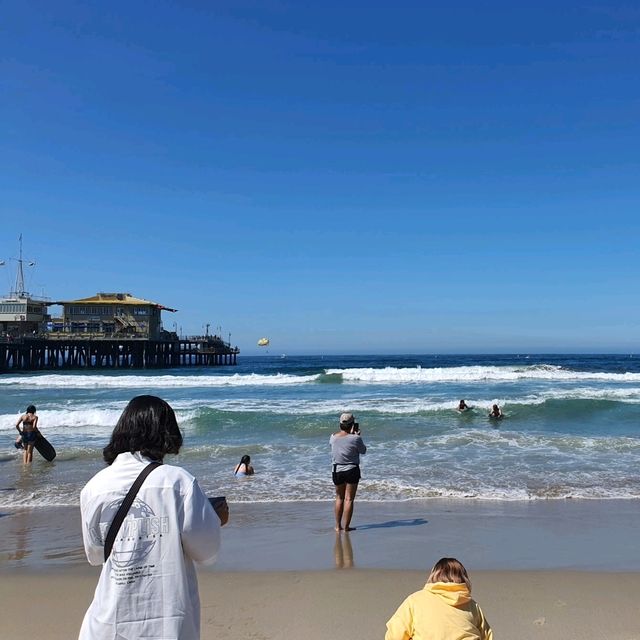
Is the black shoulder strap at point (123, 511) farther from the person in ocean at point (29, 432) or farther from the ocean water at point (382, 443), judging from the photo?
the person in ocean at point (29, 432)

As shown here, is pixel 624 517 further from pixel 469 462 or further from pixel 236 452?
pixel 236 452

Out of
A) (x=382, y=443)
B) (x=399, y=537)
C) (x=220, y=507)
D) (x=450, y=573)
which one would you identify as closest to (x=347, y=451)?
(x=399, y=537)

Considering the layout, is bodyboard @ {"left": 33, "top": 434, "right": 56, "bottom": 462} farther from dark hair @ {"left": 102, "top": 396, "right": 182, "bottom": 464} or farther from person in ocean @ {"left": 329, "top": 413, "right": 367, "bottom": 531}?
dark hair @ {"left": 102, "top": 396, "right": 182, "bottom": 464}

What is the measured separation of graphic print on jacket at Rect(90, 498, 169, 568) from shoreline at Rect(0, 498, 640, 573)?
3.87m

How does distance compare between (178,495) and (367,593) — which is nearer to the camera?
(178,495)

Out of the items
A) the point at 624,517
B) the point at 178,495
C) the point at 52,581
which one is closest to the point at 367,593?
the point at 52,581

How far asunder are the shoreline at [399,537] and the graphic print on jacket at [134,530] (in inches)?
152

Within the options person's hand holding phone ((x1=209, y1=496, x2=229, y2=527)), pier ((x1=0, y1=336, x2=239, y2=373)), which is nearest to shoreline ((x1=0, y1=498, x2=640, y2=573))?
person's hand holding phone ((x1=209, y1=496, x2=229, y2=527))

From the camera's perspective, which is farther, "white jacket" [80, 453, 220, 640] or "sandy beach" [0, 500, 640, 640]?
"sandy beach" [0, 500, 640, 640]

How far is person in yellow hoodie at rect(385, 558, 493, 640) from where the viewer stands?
8.78 ft

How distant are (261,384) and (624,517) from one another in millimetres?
29618

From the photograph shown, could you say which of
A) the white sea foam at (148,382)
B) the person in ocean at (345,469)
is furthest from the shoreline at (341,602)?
the white sea foam at (148,382)

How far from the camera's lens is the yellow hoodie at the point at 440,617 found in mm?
2674

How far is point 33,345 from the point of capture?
52.6 meters
